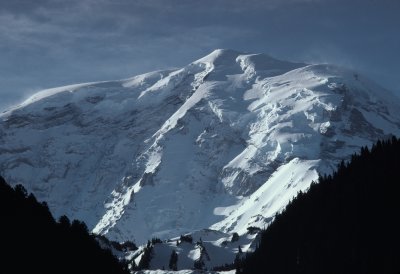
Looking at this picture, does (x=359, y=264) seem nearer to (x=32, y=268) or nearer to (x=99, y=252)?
(x=99, y=252)

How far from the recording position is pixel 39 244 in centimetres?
16412

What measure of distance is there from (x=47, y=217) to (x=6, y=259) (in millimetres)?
29750

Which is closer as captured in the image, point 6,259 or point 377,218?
point 6,259

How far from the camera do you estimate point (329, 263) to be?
639 ft

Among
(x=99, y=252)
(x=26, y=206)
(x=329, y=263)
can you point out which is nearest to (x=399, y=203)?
(x=329, y=263)

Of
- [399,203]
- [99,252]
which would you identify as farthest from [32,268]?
[399,203]

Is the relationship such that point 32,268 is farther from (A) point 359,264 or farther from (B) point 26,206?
(A) point 359,264

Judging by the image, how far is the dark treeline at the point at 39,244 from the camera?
155 m

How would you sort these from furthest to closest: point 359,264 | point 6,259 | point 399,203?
point 399,203 < point 359,264 < point 6,259

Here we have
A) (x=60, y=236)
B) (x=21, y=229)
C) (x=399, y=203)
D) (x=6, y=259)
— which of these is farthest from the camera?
(x=399, y=203)

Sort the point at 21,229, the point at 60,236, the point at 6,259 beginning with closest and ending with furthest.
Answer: the point at 6,259
the point at 21,229
the point at 60,236

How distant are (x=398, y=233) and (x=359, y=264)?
Result: 9145 millimetres

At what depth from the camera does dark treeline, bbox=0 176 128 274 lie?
15488 cm

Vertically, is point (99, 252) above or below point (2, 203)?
below
